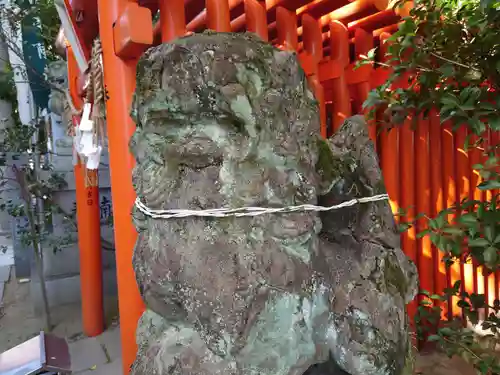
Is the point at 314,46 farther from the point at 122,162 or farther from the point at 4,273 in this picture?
the point at 4,273

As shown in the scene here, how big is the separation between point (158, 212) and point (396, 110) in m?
1.49

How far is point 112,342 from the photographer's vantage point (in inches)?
117

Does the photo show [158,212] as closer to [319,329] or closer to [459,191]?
[319,329]

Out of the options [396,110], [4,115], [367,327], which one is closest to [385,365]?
[367,327]

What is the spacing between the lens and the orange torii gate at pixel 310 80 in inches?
60.2

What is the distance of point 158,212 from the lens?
0.74 meters

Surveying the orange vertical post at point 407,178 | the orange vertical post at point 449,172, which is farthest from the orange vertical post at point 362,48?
the orange vertical post at point 449,172

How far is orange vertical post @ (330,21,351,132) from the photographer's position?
2219 mm

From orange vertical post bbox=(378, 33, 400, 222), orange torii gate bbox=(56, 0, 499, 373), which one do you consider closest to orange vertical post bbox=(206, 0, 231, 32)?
orange torii gate bbox=(56, 0, 499, 373)

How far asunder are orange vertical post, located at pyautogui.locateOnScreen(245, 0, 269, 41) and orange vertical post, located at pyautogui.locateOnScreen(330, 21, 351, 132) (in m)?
0.55

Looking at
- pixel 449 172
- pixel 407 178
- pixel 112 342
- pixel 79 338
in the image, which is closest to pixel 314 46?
pixel 407 178

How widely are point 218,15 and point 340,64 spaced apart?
0.86 metres

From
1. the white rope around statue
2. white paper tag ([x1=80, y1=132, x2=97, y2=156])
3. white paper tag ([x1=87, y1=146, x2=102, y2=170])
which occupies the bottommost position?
the white rope around statue

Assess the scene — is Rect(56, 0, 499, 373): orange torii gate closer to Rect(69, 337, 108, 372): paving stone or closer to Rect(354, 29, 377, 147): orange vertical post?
Rect(354, 29, 377, 147): orange vertical post
